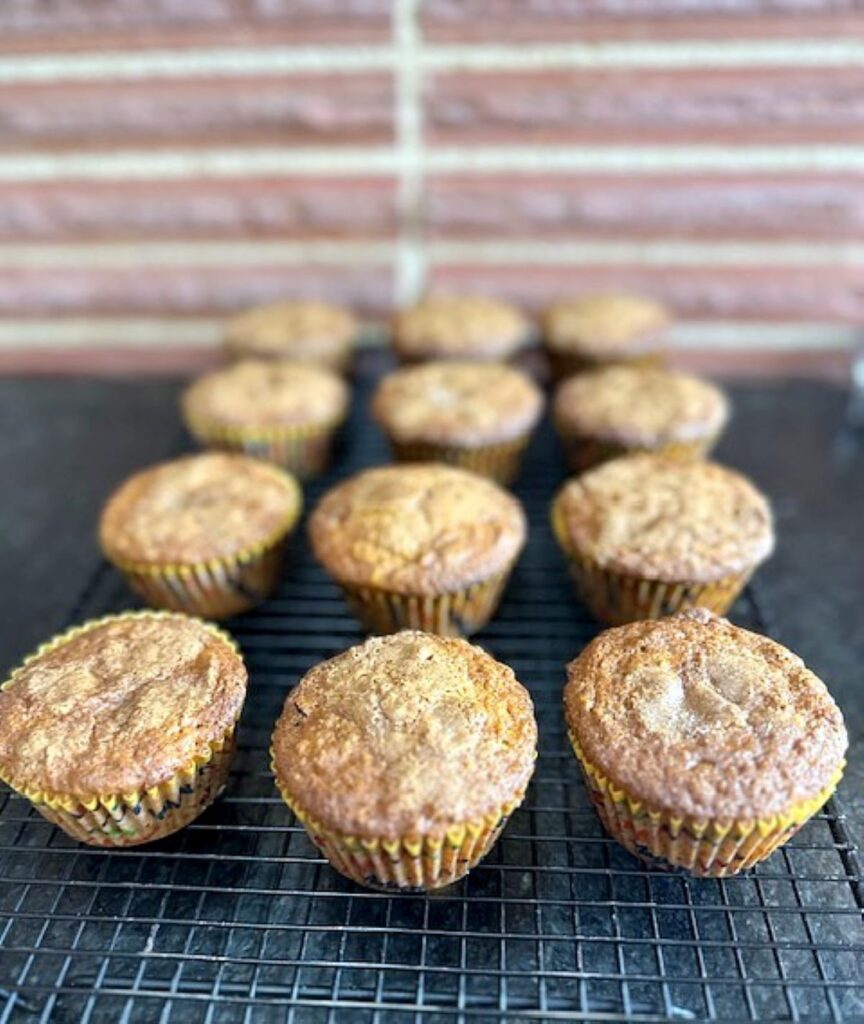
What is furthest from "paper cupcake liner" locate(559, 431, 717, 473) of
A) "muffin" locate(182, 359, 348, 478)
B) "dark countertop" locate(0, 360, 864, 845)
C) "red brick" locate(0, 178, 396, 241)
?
"red brick" locate(0, 178, 396, 241)

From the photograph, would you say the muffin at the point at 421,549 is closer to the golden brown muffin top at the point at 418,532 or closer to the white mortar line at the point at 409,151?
the golden brown muffin top at the point at 418,532

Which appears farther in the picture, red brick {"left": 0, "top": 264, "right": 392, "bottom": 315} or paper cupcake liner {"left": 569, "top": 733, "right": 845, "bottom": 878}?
red brick {"left": 0, "top": 264, "right": 392, "bottom": 315}

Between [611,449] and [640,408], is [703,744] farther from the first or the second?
[640,408]

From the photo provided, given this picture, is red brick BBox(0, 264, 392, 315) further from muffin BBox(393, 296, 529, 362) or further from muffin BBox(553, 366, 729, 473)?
muffin BBox(553, 366, 729, 473)

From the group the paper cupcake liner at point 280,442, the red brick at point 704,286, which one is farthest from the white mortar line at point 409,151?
A: the paper cupcake liner at point 280,442

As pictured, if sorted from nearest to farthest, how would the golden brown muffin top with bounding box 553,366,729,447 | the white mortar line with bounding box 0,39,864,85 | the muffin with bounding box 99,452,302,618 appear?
the muffin with bounding box 99,452,302,618 → the golden brown muffin top with bounding box 553,366,729,447 → the white mortar line with bounding box 0,39,864,85

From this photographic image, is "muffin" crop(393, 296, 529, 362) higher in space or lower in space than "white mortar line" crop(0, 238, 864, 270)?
lower
